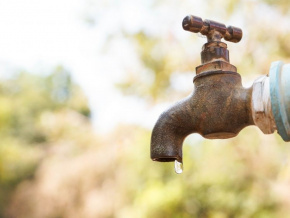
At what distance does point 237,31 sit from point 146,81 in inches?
148

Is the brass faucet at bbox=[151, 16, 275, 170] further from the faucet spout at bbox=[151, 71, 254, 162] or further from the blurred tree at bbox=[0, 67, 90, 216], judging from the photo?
the blurred tree at bbox=[0, 67, 90, 216]

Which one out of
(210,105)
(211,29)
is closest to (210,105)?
(210,105)

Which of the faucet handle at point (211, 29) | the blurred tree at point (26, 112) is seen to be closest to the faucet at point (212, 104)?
the faucet handle at point (211, 29)

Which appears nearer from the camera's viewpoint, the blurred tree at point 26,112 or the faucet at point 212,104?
the faucet at point 212,104

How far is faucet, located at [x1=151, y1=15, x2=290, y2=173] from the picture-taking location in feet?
2.42

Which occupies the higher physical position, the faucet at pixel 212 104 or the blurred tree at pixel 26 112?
the blurred tree at pixel 26 112

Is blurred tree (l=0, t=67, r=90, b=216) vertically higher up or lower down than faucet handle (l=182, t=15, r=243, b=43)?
higher up

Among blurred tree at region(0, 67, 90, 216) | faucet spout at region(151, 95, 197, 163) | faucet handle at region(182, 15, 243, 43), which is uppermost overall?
blurred tree at region(0, 67, 90, 216)

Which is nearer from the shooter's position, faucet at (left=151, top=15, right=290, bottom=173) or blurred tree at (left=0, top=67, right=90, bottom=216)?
faucet at (left=151, top=15, right=290, bottom=173)

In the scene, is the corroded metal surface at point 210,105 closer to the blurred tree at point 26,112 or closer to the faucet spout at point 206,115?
the faucet spout at point 206,115

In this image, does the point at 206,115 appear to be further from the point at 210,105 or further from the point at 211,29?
the point at 211,29

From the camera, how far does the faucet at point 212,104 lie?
0.74 meters

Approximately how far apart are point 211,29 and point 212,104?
0.14 m

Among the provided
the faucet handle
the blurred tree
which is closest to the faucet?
the faucet handle
